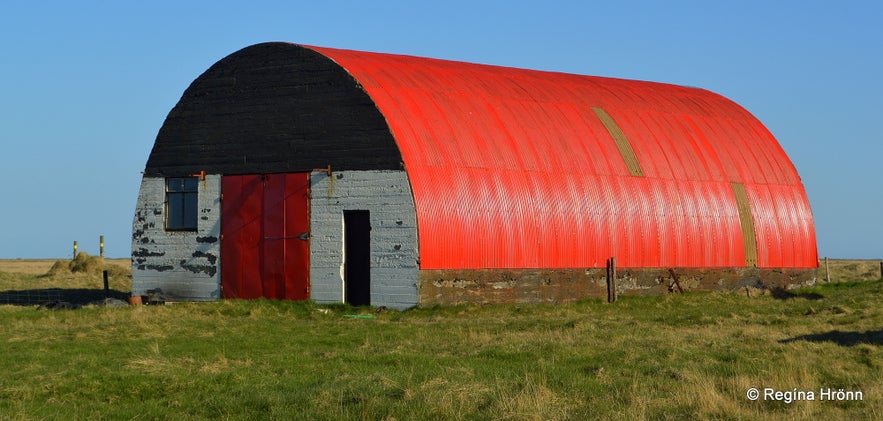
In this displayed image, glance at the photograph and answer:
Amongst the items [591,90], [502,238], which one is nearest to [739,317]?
[502,238]

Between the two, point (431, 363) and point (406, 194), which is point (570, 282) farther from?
point (431, 363)

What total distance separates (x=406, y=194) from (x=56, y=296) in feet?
48.3

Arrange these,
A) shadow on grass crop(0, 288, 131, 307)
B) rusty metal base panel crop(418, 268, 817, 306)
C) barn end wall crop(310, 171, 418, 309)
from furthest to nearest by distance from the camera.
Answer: shadow on grass crop(0, 288, 131, 307) < rusty metal base panel crop(418, 268, 817, 306) < barn end wall crop(310, 171, 418, 309)

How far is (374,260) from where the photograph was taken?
31875 mm

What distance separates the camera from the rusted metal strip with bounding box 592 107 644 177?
127 feet

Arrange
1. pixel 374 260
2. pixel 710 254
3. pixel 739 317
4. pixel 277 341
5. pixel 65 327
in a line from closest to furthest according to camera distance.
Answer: pixel 277 341
pixel 65 327
pixel 739 317
pixel 374 260
pixel 710 254

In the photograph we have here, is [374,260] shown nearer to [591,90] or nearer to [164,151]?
[164,151]

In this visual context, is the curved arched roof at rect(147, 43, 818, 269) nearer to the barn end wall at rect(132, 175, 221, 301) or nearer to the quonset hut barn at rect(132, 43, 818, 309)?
the quonset hut barn at rect(132, 43, 818, 309)

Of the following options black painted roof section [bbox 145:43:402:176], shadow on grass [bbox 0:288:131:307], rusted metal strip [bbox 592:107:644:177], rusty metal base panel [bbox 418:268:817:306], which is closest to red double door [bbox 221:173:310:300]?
black painted roof section [bbox 145:43:402:176]

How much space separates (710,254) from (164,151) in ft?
60.1

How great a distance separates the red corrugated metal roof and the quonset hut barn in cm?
7

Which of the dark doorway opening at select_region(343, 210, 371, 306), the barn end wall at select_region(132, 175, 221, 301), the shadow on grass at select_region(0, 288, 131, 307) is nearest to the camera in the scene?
the dark doorway opening at select_region(343, 210, 371, 306)

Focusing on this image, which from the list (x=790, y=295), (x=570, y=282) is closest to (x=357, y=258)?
(x=570, y=282)

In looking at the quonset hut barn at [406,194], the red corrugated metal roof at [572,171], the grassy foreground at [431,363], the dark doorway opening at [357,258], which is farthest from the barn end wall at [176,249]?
the red corrugated metal roof at [572,171]
